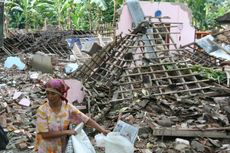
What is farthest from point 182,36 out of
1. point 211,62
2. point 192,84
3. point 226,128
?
point 226,128

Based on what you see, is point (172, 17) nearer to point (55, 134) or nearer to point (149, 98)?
point (149, 98)

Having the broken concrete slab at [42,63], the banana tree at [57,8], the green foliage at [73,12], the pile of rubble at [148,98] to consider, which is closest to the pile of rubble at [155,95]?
the pile of rubble at [148,98]

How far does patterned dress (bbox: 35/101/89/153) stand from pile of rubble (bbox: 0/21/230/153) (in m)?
2.71

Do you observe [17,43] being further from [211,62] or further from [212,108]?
[212,108]

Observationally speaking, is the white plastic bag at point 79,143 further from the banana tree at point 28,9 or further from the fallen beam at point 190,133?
the banana tree at point 28,9

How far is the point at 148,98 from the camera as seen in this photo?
320 inches

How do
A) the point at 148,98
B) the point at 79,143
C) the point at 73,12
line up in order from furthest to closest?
the point at 73,12 < the point at 148,98 < the point at 79,143

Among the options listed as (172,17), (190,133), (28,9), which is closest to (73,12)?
(28,9)

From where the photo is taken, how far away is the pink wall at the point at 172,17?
1656cm

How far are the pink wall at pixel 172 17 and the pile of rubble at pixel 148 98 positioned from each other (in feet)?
17.7

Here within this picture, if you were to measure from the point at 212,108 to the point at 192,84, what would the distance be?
149 centimetres

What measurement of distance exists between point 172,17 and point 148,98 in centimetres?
967

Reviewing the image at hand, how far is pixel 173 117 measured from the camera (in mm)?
7426

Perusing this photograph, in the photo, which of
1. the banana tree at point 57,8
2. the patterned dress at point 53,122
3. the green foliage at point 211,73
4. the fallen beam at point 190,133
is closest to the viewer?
the patterned dress at point 53,122
